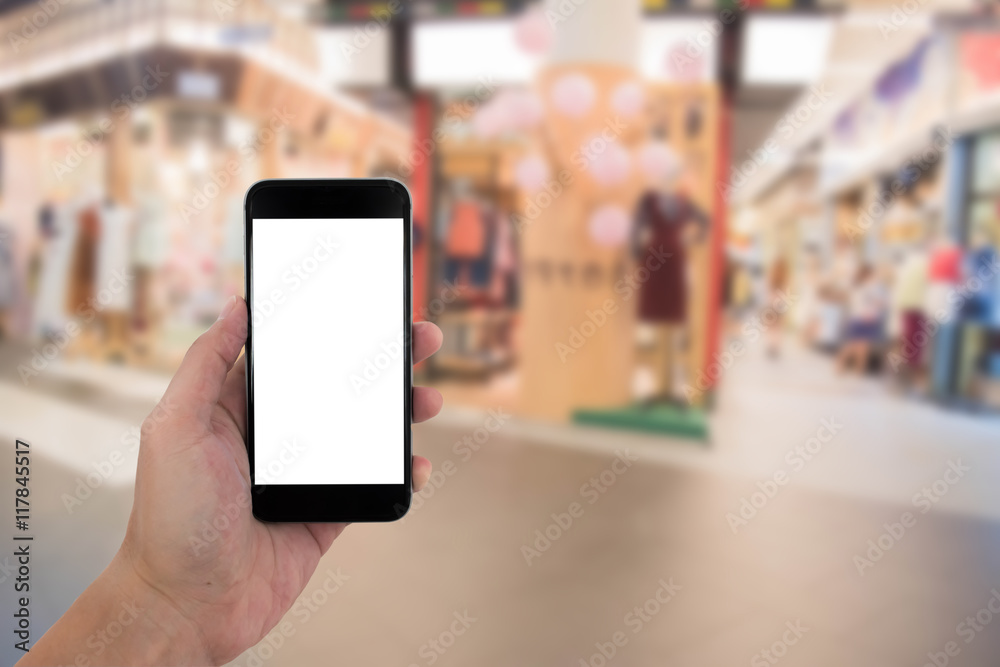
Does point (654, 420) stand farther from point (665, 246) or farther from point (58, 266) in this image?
point (58, 266)

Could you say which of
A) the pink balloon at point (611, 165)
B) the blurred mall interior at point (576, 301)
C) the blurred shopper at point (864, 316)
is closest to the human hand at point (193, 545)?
the blurred mall interior at point (576, 301)

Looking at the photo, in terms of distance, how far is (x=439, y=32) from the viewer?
4.38 metres

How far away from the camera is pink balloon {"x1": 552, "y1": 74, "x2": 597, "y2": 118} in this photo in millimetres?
3387

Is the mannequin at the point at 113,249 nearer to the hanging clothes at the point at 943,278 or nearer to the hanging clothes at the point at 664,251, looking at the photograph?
the hanging clothes at the point at 664,251

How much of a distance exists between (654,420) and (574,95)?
1.69 m

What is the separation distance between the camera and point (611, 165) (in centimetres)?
333

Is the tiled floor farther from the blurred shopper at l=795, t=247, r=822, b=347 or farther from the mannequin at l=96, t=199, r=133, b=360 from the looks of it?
the blurred shopper at l=795, t=247, r=822, b=347

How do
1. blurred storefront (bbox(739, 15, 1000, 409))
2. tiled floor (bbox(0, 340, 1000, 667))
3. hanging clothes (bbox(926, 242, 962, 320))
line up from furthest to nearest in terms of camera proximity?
blurred storefront (bbox(739, 15, 1000, 409)) → hanging clothes (bbox(926, 242, 962, 320)) → tiled floor (bbox(0, 340, 1000, 667))

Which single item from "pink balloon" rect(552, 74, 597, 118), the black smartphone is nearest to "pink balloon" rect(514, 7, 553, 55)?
"pink balloon" rect(552, 74, 597, 118)

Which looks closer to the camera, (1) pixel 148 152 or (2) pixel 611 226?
(2) pixel 611 226

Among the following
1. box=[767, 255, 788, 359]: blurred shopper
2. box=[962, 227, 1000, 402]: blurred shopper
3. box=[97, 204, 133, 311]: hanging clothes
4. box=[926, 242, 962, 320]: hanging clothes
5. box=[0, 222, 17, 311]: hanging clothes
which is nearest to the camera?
box=[962, 227, 1000, 402]: blurred shopper

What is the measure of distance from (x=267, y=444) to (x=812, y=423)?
3.93 meters

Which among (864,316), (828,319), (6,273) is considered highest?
(6,273)

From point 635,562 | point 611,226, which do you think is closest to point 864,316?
point 611,226
